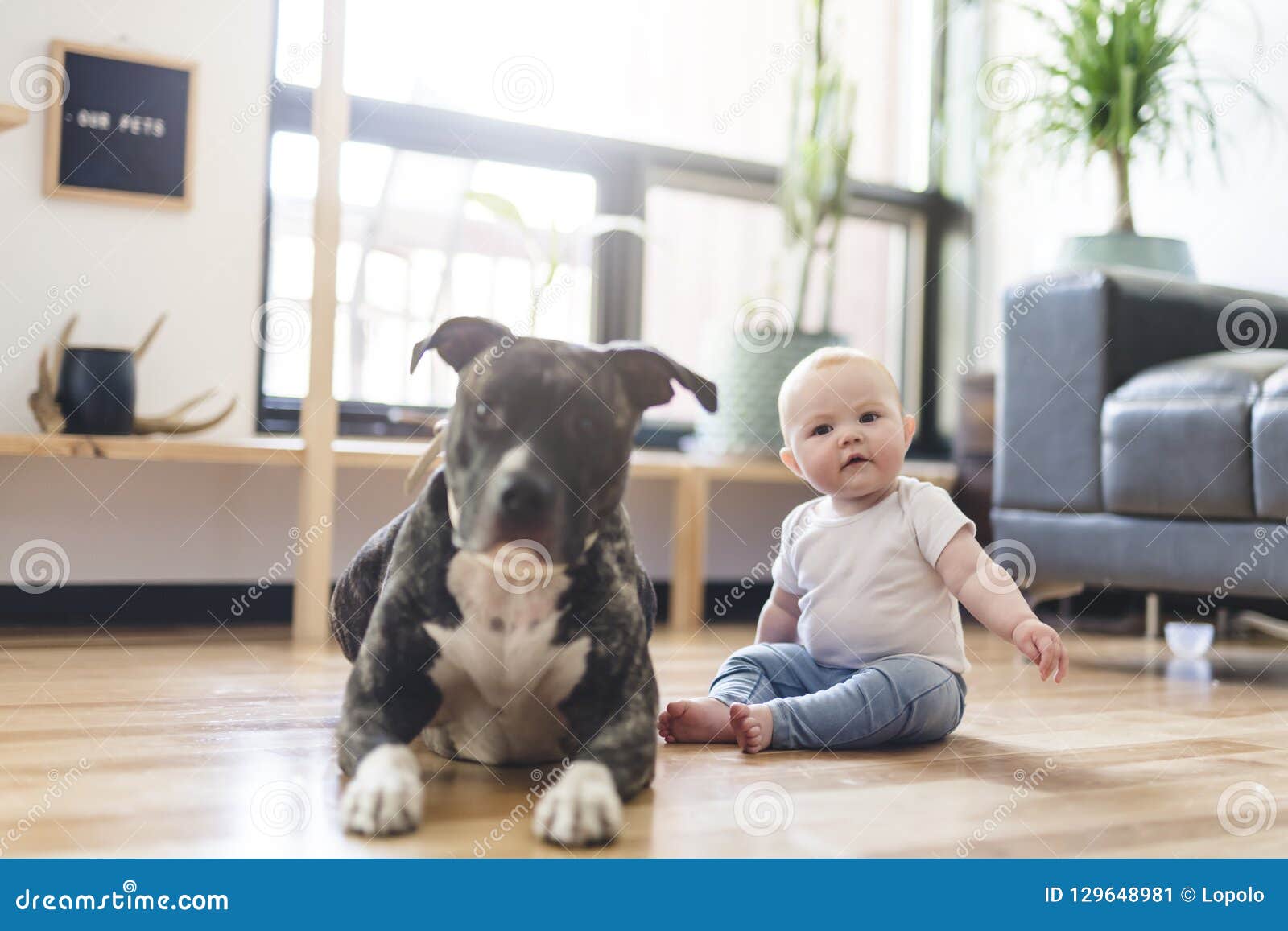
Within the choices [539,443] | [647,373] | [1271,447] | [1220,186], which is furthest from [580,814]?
[1220,186]

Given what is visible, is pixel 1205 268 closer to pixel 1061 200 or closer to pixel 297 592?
pixel 1061 200

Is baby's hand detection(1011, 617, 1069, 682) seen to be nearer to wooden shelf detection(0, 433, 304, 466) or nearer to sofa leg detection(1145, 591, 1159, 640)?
wooden shelf detection(0, 433, 304, 466)

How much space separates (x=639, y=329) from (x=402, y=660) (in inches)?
91.7

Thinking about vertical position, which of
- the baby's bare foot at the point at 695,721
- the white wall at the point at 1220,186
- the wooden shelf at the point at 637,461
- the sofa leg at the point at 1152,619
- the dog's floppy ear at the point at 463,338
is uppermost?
the white wall at the point at 1220,186

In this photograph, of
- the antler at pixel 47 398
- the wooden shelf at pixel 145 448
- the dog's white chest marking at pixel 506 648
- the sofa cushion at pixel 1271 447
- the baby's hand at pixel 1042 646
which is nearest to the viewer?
the dog's white chest marking at pixel 506 648

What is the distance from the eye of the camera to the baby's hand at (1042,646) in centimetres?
129

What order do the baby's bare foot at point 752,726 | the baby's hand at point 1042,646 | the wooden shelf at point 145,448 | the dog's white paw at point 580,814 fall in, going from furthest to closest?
the wooden shelf at point 145,448 < the baby's bare foot at point 752,726 < the baby's hand at point 1042,646 < the dog's white paw at point 580,814

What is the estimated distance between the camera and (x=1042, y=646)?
1.31m

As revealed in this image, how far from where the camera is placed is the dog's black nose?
103 cm

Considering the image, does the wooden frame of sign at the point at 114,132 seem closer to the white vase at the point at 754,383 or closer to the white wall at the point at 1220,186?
the white vase at the point at 754,383

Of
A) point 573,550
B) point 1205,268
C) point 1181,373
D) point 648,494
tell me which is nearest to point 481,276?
point 648,494

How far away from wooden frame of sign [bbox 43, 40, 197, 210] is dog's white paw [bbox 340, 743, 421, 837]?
2.00 metres

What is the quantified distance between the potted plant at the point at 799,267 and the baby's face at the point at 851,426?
60.4 inches

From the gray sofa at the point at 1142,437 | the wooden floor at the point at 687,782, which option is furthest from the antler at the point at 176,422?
the gray sofa at the point at 1142,437
